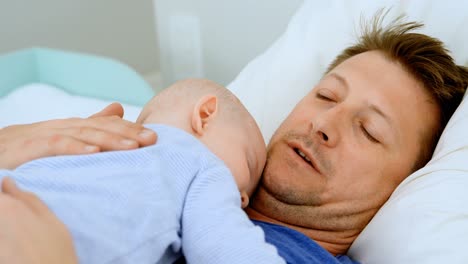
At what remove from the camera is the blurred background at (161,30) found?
1.84 meters

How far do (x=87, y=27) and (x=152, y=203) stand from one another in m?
1.98

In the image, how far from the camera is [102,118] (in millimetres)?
886

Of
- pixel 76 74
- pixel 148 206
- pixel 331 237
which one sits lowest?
pixel 331 237

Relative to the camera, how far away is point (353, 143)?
3.24 ft

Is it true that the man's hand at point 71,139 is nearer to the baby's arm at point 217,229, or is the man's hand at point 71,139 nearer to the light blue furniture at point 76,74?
the baby's arm at point 217,229

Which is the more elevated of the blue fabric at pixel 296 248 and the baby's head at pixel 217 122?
the baby's head at pixel 217 122

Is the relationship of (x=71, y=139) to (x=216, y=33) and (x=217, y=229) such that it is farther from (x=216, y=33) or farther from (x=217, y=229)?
(x=216, y=33)

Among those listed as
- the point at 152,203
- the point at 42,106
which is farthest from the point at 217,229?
the point at 42,106

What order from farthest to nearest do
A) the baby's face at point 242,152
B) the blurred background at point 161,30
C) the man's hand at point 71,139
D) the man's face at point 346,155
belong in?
the blurred background at point 161,30
the man's face at point 346,155
the baby's face at point 242,152
the man's hand at point 71,139

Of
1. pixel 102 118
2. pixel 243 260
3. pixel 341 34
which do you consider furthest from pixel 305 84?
pixel 243 260

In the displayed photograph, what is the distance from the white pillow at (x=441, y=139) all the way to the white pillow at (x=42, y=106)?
0.45 metres

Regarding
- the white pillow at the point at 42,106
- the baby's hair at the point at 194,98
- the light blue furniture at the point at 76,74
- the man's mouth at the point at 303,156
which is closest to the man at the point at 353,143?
the man's mouth at the point at 303,156

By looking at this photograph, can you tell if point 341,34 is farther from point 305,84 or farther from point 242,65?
point 242,65

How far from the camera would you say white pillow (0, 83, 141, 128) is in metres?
1.59
